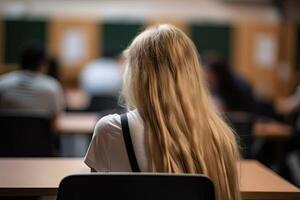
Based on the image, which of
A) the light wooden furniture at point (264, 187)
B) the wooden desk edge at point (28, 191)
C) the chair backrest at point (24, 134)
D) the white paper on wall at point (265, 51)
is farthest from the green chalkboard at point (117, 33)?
the wooden desk edge at point (28, 191)

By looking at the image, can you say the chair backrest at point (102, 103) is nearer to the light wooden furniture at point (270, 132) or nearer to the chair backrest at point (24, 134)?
the light wooden furniture at point (270, 132)

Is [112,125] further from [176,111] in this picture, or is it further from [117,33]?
[117,33]

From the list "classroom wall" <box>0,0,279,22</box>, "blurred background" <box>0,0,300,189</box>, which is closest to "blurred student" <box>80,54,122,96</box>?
"blurred background" <box>0,0,300,189</box>

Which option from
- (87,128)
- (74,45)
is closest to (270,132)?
(87,128)

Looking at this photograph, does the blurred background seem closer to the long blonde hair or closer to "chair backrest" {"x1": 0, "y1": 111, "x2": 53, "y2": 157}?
"chair backrest" {"x1": 0, "y1": 111, "x2": 53, "y2": 157}

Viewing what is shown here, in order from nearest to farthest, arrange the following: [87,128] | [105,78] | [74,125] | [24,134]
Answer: [24,134], [87,128], [74,125], [105,78]

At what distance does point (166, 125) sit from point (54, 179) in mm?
550

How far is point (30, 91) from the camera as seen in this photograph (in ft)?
12.5

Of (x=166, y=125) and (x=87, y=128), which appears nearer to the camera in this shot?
(x=166, y=125)

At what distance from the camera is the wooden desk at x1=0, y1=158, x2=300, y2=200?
1849mm

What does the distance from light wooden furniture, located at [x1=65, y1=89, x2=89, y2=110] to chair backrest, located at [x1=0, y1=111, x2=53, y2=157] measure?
2.39m

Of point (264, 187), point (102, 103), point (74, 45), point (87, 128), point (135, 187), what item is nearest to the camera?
point (135, 187)

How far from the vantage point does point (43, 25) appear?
7.32 metres

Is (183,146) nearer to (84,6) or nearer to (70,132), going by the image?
(70,132)
